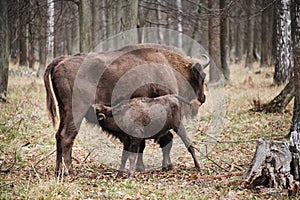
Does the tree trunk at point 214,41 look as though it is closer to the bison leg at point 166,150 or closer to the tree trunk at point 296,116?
the bison leg at point 166,150

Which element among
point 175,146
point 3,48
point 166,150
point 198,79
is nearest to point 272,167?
point 166,150

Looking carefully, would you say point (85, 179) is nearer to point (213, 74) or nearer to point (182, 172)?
point (182, 172)

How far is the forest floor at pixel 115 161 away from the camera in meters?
5.93

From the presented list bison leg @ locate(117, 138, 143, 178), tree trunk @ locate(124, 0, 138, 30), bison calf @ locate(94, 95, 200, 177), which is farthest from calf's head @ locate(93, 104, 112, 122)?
tree trunk @ locate(124, 0, 138, 30)

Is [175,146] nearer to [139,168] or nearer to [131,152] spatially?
[139,168]

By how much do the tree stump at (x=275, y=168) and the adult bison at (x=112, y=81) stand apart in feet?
6.79

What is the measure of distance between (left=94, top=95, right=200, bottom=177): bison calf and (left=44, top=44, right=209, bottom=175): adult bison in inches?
11.5

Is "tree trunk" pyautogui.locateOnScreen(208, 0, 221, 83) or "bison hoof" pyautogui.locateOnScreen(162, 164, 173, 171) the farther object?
"tree trunk" pyautogui.locateOnScreen(208, 0, 221, 83)

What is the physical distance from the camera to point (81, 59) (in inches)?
301

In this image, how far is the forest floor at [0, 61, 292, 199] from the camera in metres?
5.93

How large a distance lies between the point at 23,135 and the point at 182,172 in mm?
3747

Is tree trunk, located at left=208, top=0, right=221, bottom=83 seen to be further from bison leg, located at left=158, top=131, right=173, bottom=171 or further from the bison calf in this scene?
the bison calf

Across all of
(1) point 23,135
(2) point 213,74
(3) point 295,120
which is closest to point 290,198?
(3) point 295,120

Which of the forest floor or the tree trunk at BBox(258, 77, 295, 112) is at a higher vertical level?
the tree trunk at BBox(258, 77, 295, 112)
